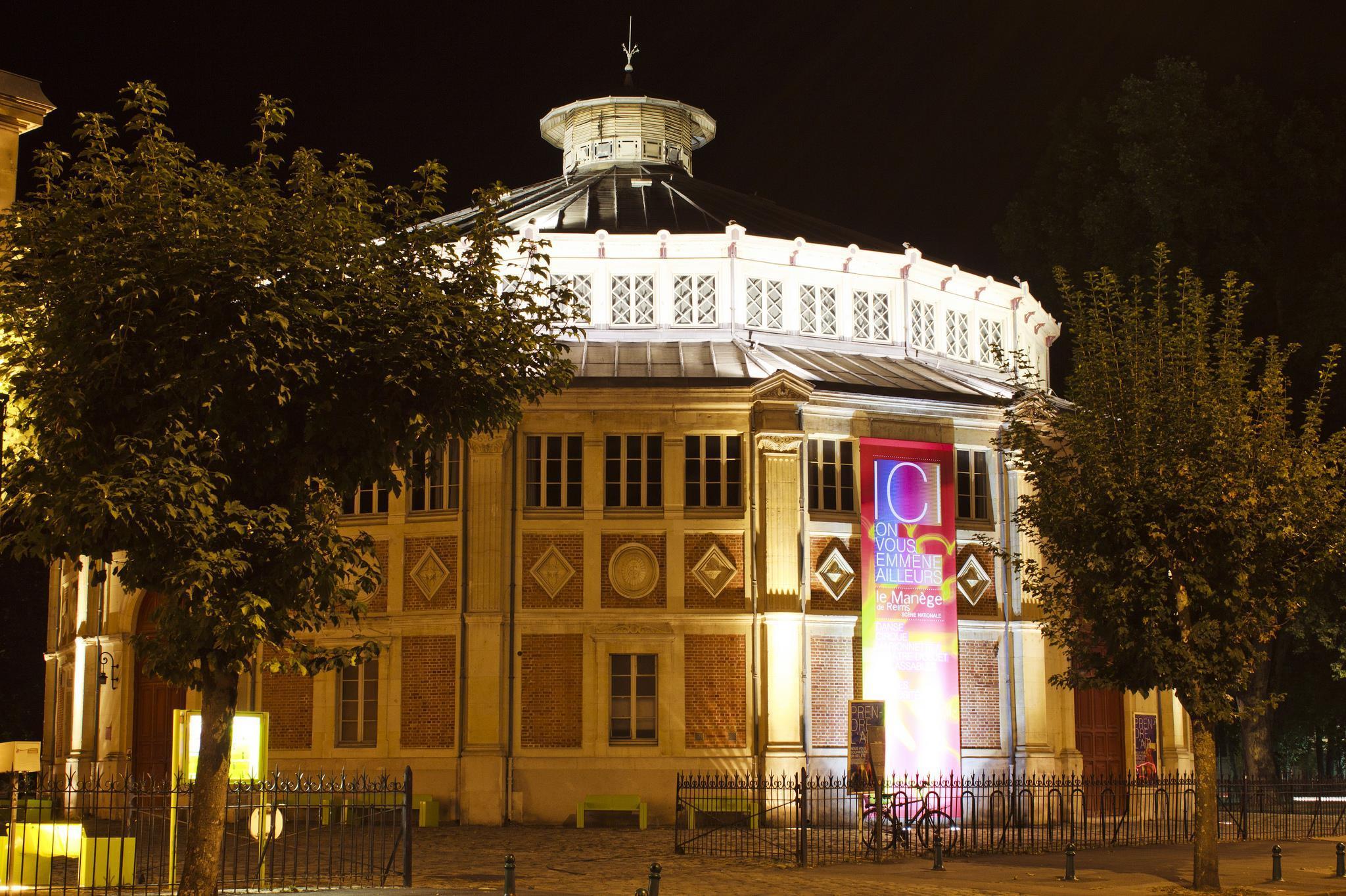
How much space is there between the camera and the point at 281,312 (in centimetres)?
1606

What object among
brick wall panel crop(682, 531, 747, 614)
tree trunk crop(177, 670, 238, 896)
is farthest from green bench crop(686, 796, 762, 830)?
tree trunk crop(177, 670, 238, 896)

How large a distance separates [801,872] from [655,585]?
33.6 feet

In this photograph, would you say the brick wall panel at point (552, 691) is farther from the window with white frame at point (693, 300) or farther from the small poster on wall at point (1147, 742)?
the small poster on wall at point (1147, 742)

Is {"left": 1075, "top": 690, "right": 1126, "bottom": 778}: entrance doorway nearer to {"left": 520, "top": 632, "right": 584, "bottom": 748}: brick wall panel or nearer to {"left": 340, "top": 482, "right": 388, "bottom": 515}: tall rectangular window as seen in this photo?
{"left": 520, "top": 632, "right": 584, "bottom": 748}: brick wall panel

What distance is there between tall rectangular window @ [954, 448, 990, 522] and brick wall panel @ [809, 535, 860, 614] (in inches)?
121

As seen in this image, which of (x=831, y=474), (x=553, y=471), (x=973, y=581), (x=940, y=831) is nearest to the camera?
(x=940, y=831)

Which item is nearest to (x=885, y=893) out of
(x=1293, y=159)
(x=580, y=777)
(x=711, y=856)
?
(x=711, y=856)

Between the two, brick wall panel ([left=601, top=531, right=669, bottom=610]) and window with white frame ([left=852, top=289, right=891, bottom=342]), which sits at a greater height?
window with white frame ([left=852, top=289, right=891, bottom=342])

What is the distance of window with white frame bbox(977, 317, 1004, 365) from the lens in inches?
1522

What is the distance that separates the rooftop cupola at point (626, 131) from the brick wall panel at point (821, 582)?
603 inches

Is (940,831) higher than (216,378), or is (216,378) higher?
(216,378)

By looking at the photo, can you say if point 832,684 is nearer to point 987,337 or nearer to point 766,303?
point 766,303

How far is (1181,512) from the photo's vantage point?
Result: 840 inches

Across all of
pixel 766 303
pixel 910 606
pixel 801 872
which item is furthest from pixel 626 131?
pixel 801 872
